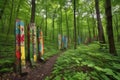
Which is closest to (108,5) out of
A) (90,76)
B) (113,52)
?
(113,52)

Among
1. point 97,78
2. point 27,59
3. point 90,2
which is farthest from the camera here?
point 90,2

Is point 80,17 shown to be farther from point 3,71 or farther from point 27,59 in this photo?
point 3,71

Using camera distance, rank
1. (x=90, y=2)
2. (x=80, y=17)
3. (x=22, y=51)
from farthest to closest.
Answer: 1. (x=80, y=17)
2. (x=90, y=2)
3. (x=22, y=51)

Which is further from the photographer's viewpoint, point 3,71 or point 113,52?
point 113,52

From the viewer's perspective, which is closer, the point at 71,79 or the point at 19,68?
the point at 71,79

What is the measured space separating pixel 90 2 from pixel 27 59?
1912 cm

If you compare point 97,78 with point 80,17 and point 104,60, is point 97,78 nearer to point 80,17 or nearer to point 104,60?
point 104,60

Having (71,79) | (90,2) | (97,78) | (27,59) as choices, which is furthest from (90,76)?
(90,2)

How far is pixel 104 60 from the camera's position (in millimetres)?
6871

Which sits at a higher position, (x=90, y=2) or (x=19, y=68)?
(x=90, y=2)

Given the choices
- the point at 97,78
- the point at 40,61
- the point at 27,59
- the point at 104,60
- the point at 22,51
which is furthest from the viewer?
the point at 40,61

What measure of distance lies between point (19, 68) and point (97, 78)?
4188mm

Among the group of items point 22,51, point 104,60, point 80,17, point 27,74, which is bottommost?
point 27,74

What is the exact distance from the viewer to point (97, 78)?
188 inches
